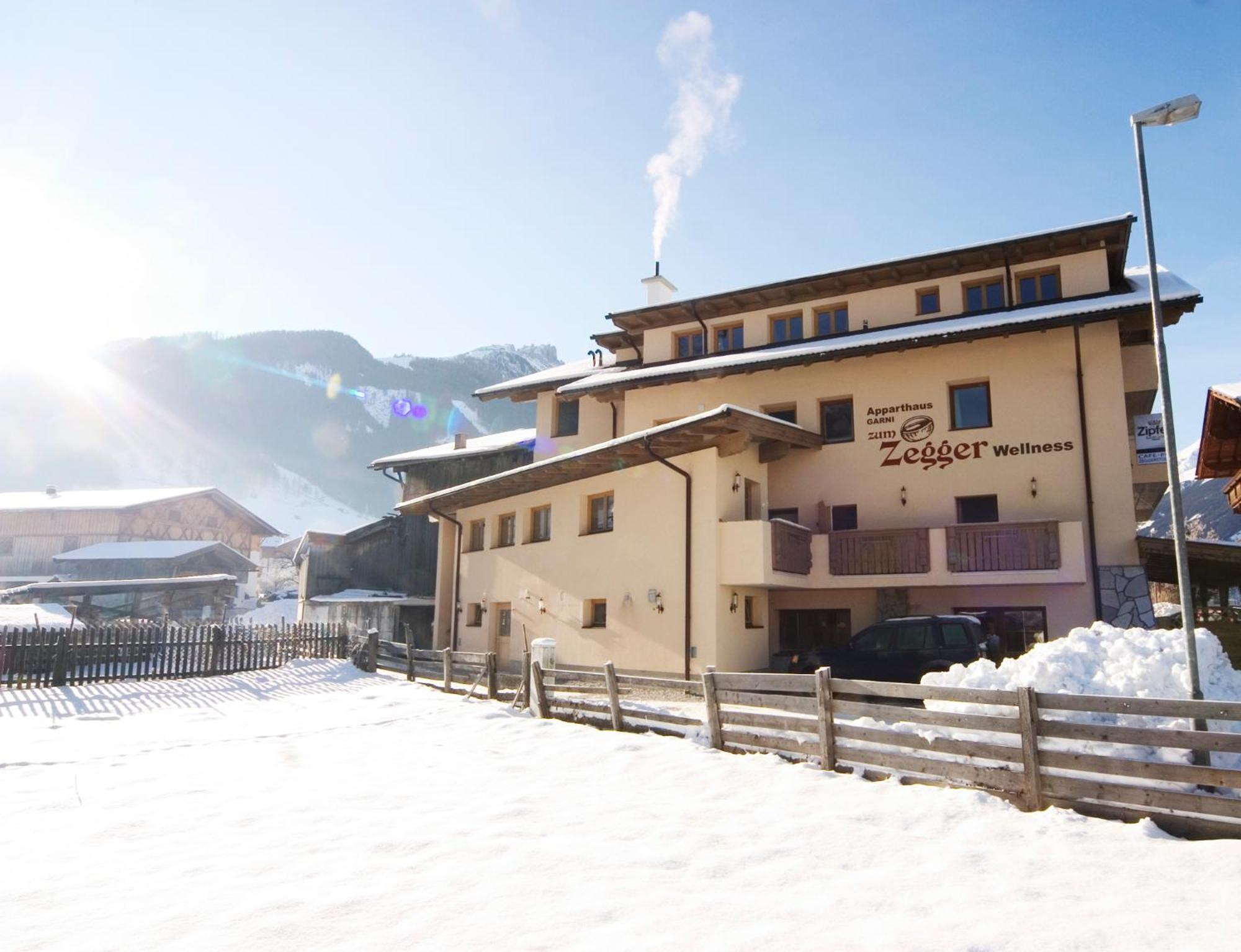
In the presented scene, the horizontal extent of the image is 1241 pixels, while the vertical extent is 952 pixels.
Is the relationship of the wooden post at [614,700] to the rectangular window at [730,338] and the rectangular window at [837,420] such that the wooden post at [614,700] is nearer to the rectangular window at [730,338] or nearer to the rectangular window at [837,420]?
the rectangular window at [837,420]

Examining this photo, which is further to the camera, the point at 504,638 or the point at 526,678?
the point at 504,638

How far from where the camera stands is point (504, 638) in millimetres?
23547

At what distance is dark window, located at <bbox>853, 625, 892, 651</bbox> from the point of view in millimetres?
15094

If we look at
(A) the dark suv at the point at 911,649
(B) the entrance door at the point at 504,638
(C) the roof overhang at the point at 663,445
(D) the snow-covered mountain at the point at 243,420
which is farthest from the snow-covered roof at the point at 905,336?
(D) the snow-covered mountain at the point at 243,420

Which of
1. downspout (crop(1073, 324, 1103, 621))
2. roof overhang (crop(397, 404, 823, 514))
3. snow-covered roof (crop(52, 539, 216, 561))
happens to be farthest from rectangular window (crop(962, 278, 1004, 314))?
snow-covered roof (crop(52, 539, 216, 561))

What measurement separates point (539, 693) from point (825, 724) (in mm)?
5848

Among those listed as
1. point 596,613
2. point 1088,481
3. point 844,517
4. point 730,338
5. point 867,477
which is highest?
point 730,338

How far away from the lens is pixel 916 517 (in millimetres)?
19594

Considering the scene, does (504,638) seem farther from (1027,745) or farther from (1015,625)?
(1027,745)

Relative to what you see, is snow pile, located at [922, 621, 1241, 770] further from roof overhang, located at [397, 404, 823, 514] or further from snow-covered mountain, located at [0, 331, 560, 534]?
snow-covered mountain, located at [0, 331, 560, 534]

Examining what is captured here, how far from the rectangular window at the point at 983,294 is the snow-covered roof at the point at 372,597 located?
832 inches

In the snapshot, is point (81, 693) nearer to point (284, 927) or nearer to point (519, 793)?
point (519, 793)

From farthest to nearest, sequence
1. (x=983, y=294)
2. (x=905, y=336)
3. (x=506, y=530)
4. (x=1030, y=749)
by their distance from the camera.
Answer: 1. (x=506, y=530)
2. (x=983, y=294)
3. (x=905, y=336)
4. (x=1030, y=749)

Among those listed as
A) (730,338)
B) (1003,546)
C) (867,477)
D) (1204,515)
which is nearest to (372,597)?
(730,338)
